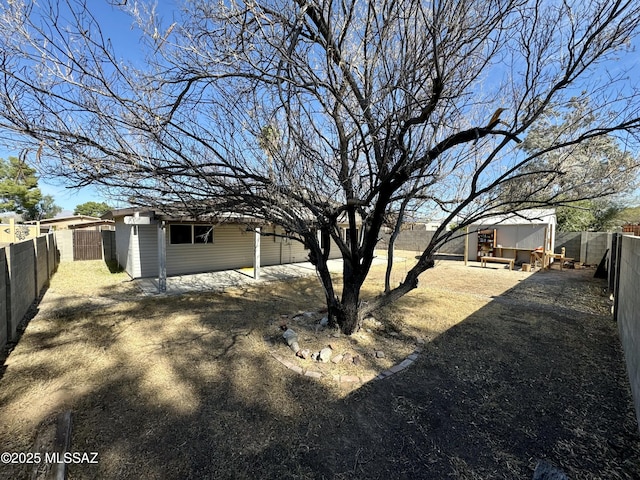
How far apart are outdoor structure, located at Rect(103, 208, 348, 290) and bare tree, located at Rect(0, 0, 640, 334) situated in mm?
4307

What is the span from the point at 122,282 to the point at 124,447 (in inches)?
302

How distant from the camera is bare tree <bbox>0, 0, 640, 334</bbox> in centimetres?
236

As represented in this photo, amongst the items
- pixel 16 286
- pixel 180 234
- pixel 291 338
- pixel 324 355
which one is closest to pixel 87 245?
pixel 180 234

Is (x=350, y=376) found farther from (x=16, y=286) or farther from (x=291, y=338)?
(x=16, y=286)

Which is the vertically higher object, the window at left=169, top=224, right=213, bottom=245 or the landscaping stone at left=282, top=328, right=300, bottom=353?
the window at left=169, top=224, right=213, bottom=245

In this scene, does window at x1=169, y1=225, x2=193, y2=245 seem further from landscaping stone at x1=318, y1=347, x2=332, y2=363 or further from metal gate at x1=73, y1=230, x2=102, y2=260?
landscaping stone at x1=318, y1=347, x2=332, y2=363

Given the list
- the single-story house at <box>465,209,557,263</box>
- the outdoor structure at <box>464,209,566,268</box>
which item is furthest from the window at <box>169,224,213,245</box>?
the single-story house at <box>465,209,557,263</box>

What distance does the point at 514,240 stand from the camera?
1352 cm

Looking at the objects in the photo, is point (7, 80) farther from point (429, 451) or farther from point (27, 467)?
point (429, 451)

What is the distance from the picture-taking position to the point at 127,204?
3408mm

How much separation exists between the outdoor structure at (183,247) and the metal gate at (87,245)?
99.7 inches

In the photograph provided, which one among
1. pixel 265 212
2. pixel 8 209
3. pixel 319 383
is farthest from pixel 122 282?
pixel 8 209

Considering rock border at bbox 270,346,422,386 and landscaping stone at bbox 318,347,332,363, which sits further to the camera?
landscaping stone at bbox 318,347,332,363

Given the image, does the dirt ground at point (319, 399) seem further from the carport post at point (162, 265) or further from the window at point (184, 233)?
the window at point (184, 233)
